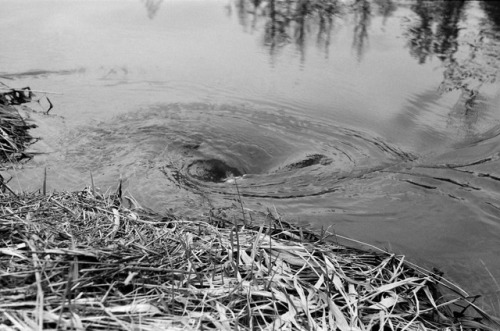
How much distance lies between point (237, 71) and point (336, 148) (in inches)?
74.6

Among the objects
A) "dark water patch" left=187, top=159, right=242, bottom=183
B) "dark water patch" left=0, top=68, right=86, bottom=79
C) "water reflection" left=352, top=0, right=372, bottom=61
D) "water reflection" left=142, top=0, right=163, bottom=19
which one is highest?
"water reflection" left=142, top=0, right=163, bottom=19

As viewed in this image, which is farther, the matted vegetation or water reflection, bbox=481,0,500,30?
water reflection, bbox=481,0,500,30

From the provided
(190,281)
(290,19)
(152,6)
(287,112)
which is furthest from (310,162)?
(152,6)

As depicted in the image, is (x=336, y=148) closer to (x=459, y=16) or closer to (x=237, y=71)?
(x=237, y=71)

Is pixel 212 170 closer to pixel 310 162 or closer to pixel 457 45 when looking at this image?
pixel 310 162

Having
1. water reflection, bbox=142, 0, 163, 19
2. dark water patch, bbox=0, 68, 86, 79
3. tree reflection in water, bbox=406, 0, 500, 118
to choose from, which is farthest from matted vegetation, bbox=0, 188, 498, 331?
water reflection, bbox=142, 0, 163, 19

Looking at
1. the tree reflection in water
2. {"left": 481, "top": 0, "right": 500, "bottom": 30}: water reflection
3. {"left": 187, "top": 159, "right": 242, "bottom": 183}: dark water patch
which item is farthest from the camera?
{"left": 481, "top": 0, "right": 500, "bottom": 30}: water reflection

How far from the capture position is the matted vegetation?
1970mm

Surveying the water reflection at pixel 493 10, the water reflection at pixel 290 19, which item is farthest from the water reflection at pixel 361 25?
the water reflection at pixel 493 10

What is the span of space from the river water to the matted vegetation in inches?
22.1

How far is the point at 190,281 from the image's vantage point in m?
2.21

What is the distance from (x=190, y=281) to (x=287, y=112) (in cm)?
302

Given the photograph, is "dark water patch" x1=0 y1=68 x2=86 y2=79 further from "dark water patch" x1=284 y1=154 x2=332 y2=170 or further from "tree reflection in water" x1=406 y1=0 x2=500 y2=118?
"tree reflection in water" x1=406 y1=0 x2=500 y2=118

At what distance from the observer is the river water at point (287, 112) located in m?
3.54
